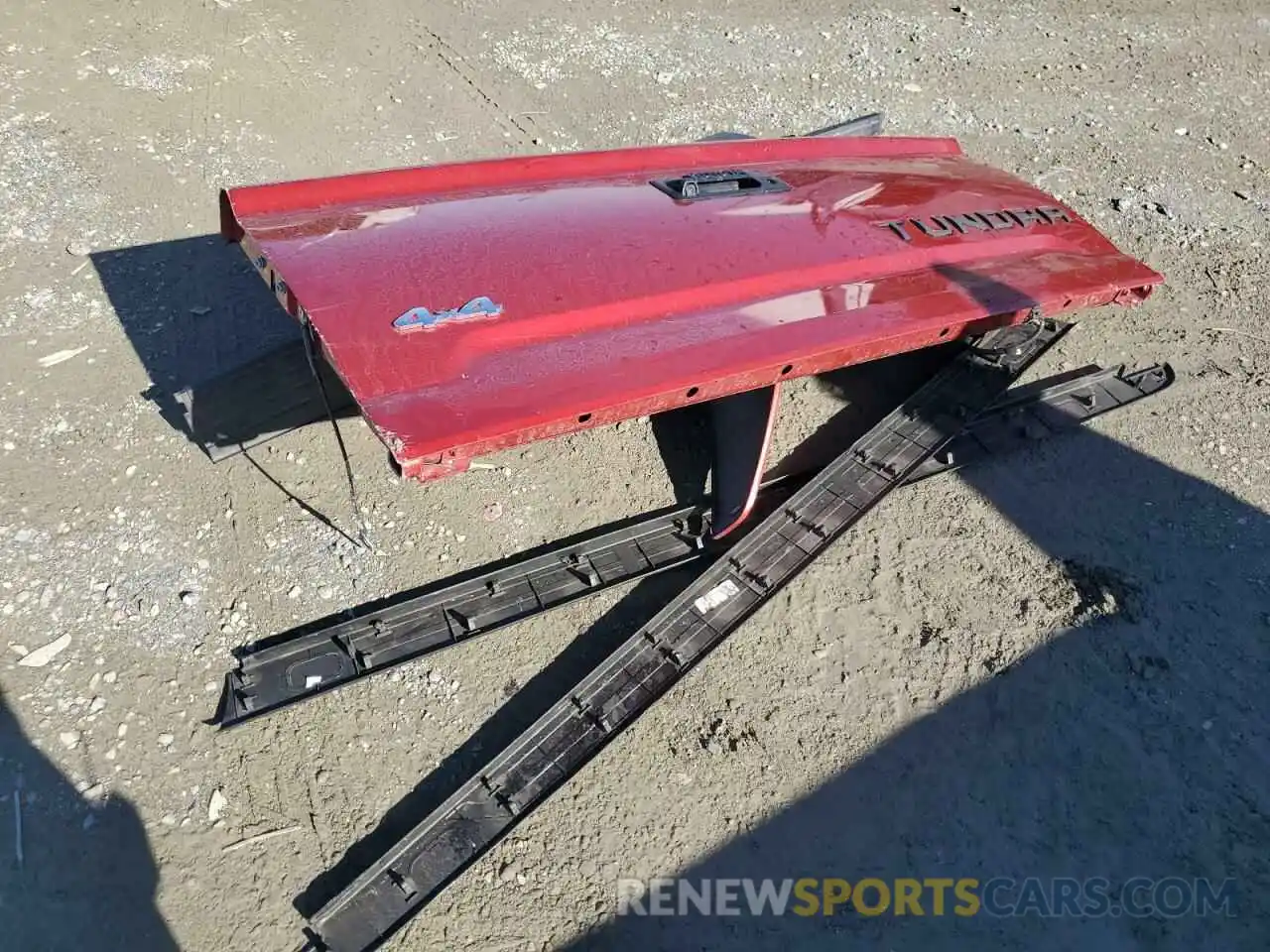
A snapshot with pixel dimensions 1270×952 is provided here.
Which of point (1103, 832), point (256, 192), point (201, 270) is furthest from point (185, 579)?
point (1103, 832)

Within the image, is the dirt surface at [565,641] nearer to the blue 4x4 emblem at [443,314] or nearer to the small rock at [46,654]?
the small rock at [46,654]

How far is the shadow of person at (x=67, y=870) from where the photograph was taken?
2.48m

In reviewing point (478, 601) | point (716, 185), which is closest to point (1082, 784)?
point (478, 601)

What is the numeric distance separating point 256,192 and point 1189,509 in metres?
4.01

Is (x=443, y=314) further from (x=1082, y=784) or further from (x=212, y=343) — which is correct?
(x=1082, y=784)

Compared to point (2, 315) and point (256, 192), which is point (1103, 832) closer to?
point (256, 192)

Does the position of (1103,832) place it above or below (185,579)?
above

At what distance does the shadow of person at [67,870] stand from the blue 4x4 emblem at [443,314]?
1732 millimetres

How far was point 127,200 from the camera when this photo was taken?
479cm

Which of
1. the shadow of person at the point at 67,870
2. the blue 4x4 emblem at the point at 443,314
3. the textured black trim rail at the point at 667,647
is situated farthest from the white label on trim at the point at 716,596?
the shadow of person at the point at 67,870

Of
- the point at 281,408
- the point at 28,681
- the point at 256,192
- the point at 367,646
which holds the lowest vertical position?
the point at 28,681

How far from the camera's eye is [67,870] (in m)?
2.58

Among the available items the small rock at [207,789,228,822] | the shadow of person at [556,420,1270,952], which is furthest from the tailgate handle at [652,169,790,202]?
A: the small rock at [207,789,228,822]

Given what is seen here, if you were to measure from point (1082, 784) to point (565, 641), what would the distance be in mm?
1852
